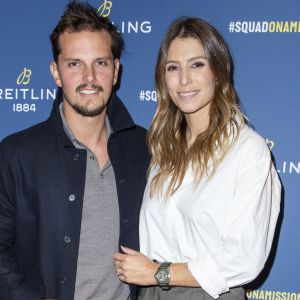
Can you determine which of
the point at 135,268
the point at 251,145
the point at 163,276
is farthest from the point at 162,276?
Result: the point at 251,145

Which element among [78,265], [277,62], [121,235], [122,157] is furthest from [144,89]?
[78,265]

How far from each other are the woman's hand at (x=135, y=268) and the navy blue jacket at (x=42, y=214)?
0.11m

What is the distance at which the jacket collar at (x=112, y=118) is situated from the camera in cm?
171

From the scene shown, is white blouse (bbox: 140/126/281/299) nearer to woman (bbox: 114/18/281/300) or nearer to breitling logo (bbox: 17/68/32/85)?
woman (bbox: 114/18/281/300)

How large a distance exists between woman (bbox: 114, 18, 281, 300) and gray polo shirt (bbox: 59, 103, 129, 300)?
0.30 feet

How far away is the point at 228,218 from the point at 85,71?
2.61ft

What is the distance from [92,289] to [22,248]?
1.04ft

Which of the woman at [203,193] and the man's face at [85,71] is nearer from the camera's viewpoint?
the woman at [203,193]

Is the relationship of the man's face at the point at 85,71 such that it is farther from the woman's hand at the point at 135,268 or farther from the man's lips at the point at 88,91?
the woman's hand at the point at 135,268

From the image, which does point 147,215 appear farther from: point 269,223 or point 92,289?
point 269,223

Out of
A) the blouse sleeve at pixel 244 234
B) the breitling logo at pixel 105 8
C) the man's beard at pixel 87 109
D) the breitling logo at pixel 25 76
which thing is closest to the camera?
the blouse sleeve at pixel 244 234

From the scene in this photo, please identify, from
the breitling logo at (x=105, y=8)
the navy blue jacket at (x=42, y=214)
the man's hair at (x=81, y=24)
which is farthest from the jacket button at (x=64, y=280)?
the breitling logo at (x=105, y=8)

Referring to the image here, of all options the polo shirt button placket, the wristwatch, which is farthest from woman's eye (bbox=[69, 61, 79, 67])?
the wristwatch

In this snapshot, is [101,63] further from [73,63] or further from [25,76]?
[25,76]
